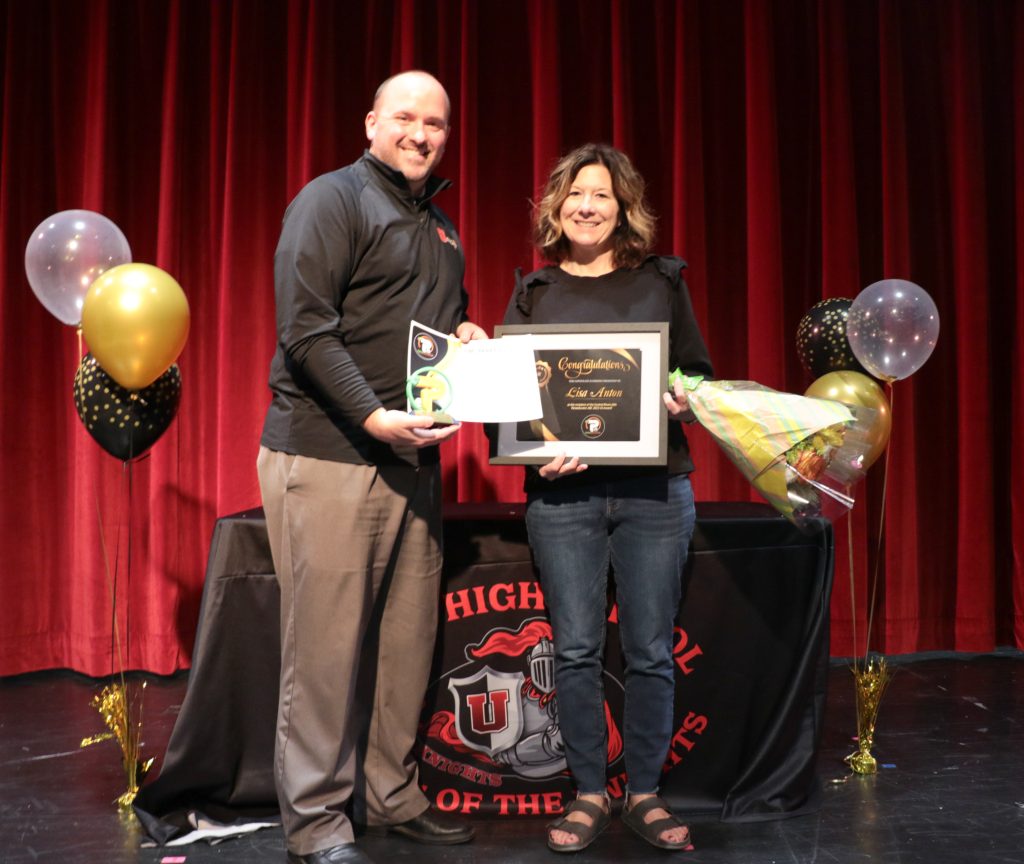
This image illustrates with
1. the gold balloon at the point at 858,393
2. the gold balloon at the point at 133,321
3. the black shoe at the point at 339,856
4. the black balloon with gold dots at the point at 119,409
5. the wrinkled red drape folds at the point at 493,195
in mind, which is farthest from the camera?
the wrinkled red drape folds at the point at 493,195

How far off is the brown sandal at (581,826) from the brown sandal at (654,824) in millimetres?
64

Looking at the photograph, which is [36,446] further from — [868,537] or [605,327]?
[868,537]

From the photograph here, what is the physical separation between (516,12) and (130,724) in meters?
3.02

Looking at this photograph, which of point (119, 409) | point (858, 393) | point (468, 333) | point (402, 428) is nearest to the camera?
point (402, 428)

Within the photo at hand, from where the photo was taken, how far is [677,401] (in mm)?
2197

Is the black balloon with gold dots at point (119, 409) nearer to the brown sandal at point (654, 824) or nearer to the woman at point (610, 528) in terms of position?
the woman at point (610, 528)

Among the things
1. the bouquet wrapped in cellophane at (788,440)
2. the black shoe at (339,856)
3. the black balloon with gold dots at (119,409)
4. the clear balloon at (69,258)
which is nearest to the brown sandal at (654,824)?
the black shoe at (339,856)

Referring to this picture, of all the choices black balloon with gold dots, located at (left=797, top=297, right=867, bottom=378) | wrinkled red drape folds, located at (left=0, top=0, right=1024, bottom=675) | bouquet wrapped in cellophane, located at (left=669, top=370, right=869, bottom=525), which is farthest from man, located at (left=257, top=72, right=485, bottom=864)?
wrinkled red drape folds, located at (left=0, top=0, right=1024, bottom=675)

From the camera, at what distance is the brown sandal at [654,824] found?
220 centimetres

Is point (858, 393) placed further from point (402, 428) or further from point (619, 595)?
point (402, 428)

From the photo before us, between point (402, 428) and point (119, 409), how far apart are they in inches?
42.9

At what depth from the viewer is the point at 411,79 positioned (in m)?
2.10

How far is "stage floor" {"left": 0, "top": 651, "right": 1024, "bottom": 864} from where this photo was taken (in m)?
2.21

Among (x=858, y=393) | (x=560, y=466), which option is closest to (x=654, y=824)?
(x=560, y=466)
